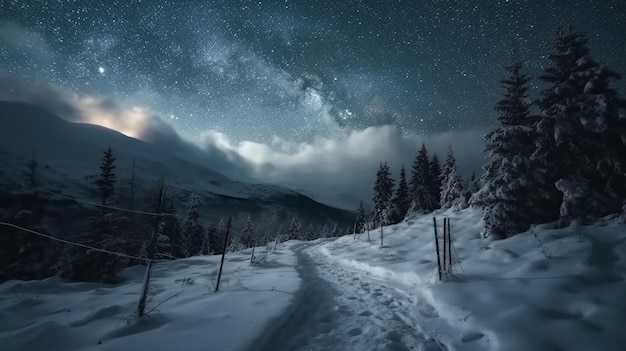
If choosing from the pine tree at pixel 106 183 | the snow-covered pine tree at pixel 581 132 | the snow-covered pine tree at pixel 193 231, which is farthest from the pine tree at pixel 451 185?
the snow-covered pine tree at pixel 193 231

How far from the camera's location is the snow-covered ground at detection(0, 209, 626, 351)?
6086 mm

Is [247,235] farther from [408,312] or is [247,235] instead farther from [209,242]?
[408,312]

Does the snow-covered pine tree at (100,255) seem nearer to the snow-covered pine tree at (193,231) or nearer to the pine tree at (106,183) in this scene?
the pine tree at (106,183)

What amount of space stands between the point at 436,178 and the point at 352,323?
45.2m

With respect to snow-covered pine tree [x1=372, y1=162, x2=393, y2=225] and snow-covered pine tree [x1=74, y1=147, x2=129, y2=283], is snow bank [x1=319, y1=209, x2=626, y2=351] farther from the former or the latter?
snow-covered pine tree [x1=372, y1=162, x2=393, y2=225]

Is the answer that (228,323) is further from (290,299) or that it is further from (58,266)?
(58,266)

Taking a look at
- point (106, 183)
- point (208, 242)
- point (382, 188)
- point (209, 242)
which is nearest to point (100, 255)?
point (106, 183)

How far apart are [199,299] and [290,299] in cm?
331

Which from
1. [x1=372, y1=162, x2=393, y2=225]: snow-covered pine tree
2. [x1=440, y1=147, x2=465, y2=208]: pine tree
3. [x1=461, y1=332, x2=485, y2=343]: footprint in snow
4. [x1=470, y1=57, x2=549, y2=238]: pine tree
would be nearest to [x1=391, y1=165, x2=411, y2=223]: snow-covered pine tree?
→ [x1=372, y1=162, x2=393, y2=225]: snow-covered pine tree

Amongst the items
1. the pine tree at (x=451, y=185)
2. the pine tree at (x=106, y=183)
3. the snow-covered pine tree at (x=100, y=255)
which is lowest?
the snow-covered pine tree at (x=100, y=255)

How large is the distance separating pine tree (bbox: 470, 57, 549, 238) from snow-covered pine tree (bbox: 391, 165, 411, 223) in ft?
107

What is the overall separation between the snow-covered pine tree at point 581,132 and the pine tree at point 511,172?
→ 0.86 m

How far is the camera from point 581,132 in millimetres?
13367

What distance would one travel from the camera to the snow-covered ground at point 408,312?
6086mm
